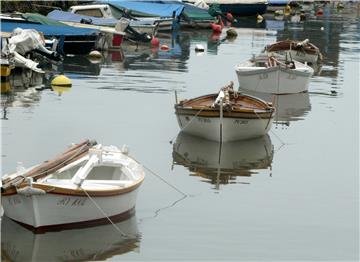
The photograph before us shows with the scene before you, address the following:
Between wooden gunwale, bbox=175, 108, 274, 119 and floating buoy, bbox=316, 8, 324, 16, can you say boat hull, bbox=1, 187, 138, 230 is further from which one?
floating buoy, bbox=316, 8, 324, 16

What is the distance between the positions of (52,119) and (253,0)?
47.3 m

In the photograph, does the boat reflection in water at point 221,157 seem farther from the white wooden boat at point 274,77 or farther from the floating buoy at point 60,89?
the white wooden boat at point 274,77

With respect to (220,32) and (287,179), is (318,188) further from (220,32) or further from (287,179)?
(220,32)

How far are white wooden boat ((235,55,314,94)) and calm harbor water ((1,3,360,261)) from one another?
0.46 meters

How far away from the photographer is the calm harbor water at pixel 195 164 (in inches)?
609

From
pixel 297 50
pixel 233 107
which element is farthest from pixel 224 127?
pixel 297 50

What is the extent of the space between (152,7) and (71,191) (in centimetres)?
4238

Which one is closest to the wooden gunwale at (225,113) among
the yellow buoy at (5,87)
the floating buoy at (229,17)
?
the yellow buoy at (5,87)

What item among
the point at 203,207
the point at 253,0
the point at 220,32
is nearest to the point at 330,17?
the point at 253,0

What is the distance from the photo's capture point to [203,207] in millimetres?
18031

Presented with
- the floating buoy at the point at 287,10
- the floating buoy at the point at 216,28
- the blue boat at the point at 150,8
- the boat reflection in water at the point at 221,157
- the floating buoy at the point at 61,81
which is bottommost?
the floating buoy at the point at 287,10

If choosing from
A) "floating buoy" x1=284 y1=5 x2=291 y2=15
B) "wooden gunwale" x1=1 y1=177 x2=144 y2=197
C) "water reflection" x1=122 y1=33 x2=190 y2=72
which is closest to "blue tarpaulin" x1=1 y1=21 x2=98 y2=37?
"water reflection" x1=122 y1=33 x2=190 y2=72

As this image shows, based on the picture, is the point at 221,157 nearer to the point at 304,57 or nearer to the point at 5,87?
the point at 5,87

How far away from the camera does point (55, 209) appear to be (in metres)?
15.0
